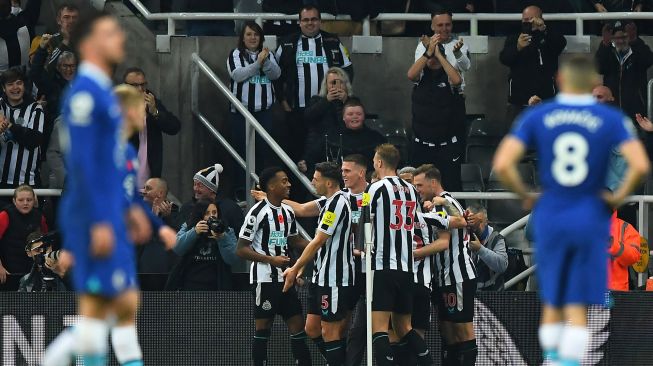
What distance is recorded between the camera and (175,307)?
16.0 m

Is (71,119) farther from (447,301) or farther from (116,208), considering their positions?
(447,301)

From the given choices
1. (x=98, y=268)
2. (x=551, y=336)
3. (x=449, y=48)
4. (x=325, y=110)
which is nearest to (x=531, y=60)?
(x=449, y=48)

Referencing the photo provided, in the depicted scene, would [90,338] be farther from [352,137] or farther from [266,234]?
[352,137]

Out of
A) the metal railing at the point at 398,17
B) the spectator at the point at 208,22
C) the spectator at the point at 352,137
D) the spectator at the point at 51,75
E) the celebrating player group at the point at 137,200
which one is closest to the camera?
the celebrating player group at the point at 137,200

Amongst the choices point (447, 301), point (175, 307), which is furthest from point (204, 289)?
point (447, 301)

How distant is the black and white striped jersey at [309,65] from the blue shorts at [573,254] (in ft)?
25.5

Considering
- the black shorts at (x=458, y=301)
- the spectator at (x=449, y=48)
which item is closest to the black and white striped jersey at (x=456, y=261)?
the black shorts at (x=458, y=301)

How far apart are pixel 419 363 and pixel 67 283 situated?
3.86 meters

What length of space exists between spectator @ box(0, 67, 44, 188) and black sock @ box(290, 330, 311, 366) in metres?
3.66

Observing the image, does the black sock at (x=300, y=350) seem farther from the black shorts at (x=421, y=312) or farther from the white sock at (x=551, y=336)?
the white sock at (x=551, y=336)

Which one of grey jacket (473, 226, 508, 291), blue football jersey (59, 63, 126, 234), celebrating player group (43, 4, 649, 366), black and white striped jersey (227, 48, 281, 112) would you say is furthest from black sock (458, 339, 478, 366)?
blue football jersey (59, 63, 126, 234)

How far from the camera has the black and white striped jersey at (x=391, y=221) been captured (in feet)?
46.8

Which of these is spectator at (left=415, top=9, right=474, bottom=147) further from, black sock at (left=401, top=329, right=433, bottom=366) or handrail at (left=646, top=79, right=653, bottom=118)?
black sock at (left=401, top=329, right=433, bottom=366)

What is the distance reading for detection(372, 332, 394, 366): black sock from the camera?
46.9ft
